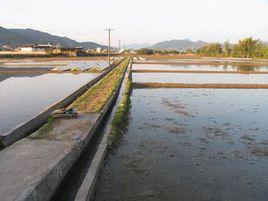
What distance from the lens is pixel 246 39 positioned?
93.2 m

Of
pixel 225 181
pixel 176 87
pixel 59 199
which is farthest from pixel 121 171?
pixel 176 87

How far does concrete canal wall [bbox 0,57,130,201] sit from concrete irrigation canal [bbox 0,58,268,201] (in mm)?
20

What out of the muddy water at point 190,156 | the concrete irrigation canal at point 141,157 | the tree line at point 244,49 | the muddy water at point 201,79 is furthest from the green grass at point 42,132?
the tree line at point 244,49

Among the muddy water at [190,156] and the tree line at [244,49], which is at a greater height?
the tree line at [244,49]

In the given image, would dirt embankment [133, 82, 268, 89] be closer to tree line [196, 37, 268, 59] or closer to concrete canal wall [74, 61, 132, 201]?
concrete canal wall [74, 61, 132, 201]

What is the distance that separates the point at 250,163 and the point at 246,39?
90962 mm

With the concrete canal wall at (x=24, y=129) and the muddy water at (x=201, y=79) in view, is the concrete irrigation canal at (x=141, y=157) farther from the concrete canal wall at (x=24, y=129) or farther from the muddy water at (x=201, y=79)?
the muddy water at (x=201, y=79)

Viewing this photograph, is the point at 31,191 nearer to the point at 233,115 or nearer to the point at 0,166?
the point at 0,166

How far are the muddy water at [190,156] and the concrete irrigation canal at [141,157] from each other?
2 cm

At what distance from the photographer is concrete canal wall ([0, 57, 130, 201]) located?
6.14 meters

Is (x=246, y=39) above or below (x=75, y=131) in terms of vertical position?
above

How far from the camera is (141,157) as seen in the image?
961cm

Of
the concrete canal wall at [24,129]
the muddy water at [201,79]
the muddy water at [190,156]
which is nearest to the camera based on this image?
the muddy water at [190,156]

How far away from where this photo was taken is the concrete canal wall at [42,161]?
6.14m
